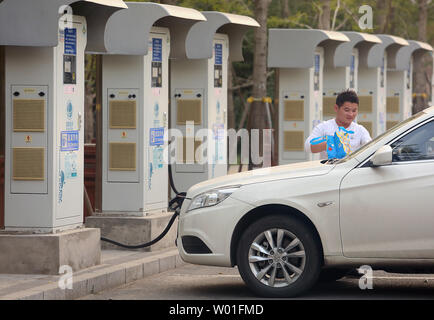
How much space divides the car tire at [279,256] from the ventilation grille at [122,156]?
366 cm

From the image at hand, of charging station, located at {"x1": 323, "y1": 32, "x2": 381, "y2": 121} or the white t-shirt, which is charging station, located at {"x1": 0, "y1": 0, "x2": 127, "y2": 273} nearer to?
the white t-shirt

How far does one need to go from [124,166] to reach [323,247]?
13.7 ft

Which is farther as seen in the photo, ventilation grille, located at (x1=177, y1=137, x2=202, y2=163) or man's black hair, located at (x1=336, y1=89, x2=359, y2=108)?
ventilation grille, located at (x1=177, y1=137, x2=202, y2=163)

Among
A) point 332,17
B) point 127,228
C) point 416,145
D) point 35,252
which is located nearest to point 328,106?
point 127,228

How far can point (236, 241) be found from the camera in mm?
10188

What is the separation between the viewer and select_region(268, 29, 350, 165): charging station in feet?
60.5

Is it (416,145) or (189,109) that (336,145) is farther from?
(189,109)

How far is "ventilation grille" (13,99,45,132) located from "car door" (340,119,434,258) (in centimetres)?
304

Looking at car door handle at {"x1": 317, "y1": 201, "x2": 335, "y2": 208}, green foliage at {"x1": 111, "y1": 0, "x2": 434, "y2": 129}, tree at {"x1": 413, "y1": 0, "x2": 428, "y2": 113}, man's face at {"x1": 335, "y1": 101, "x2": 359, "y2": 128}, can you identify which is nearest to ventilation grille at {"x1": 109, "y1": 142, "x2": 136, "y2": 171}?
man's face at {"x1": 335, "y1": 101, "x2": 359, "y2": 128}

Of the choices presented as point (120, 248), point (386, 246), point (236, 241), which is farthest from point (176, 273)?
point (386, 246)

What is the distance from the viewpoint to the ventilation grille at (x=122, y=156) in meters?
13.5

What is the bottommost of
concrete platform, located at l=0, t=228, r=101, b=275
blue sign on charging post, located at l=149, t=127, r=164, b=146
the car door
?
concrete platform, located at l=0, t=228, r=101, b=275

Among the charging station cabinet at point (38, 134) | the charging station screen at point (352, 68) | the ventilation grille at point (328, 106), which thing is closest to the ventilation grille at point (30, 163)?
the charging station cabinet at point (38, 134)
